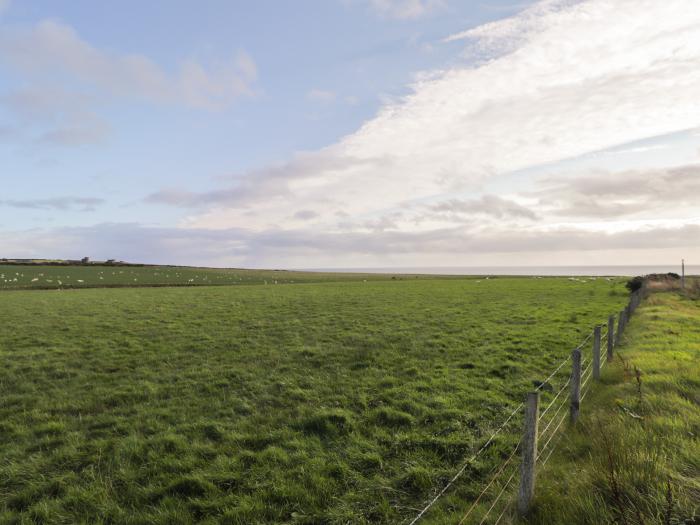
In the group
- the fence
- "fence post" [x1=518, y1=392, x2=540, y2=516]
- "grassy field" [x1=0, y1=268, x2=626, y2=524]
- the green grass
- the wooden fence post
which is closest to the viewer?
the green grass

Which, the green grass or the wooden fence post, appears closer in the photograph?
the green grass

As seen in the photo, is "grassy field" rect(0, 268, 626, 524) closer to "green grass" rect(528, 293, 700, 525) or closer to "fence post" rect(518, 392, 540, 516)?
"fence post" rect(518, 392, 540, 516)

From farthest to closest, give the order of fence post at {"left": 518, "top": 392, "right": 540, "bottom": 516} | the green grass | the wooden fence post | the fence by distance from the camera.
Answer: the wooden fence post < the fence < fence post at {"left": 518, "top": 392, "right": 540, "bottom": 516} < the green grass

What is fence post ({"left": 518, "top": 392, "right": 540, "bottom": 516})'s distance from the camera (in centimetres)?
463

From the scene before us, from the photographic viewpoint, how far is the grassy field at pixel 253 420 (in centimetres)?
603

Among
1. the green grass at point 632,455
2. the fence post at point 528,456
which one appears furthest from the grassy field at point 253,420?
the green grass at point 632,455

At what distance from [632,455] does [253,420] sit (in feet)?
24.2

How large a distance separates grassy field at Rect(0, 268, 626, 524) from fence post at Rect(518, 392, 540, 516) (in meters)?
1.06

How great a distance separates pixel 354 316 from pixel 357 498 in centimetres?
1953

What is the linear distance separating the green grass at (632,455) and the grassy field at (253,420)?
1.35 meters

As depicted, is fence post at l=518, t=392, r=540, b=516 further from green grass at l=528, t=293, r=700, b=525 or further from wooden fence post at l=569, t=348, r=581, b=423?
wooden fence post at l=569, t=348, r=581, b=423

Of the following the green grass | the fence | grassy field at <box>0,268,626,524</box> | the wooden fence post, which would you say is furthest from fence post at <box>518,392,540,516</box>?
the wooden fence post

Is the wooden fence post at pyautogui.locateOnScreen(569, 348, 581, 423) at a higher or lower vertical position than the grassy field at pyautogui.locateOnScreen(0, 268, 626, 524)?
higher

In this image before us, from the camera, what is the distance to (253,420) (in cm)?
905
